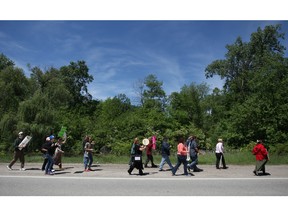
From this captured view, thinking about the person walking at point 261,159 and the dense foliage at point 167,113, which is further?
the dense foliage at point 167,113

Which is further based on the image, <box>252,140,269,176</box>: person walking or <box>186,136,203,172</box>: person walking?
<box>186,136,203,172</box>: person walking

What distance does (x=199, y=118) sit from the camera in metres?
52.8

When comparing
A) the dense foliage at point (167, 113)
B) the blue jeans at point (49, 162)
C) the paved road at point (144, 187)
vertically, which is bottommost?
the paved road at point (144, 187)

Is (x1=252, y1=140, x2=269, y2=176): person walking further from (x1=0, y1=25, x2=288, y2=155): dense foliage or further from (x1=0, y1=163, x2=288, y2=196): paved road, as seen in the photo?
(x1=0, y1=25, x2=288, y2=155): dense foliage

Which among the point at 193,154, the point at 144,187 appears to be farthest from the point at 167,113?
the point at 144,187

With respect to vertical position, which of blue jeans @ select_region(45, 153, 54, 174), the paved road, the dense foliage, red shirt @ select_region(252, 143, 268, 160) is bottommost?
the paved road

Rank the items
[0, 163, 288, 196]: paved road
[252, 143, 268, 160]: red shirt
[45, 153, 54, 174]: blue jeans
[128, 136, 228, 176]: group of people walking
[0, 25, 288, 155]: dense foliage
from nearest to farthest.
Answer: [0, 163, 288, 196]: paved road < [128, 136, 228, 176]: group of people walking < [45, 153, 54, 174]: blue jeans < [252, 143, 268, 160]: red shirt < [0, 25, 288, 155]: dense foliage

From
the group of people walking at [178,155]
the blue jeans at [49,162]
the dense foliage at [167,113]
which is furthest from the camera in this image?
the dense foliage at [167,113]

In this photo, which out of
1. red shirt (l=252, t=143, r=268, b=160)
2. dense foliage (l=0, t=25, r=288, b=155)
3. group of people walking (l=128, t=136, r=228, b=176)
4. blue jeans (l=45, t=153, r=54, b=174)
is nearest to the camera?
group of people walking (l=128, t=136, r=228, b=176)

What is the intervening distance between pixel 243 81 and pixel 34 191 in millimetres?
39193

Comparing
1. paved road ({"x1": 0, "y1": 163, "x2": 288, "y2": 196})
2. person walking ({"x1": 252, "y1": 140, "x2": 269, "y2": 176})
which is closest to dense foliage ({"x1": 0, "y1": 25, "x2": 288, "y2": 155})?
person walking ({"x1": 252, "y1": 140, "x2": 269, "y2": 176})

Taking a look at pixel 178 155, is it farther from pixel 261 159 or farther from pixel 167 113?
pixel 167 113

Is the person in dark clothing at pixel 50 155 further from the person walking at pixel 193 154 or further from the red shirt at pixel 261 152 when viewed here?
the red shirt at pixel 261 152

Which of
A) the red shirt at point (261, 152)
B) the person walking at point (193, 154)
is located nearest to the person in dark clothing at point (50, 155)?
the person walking at point (193, 154)
